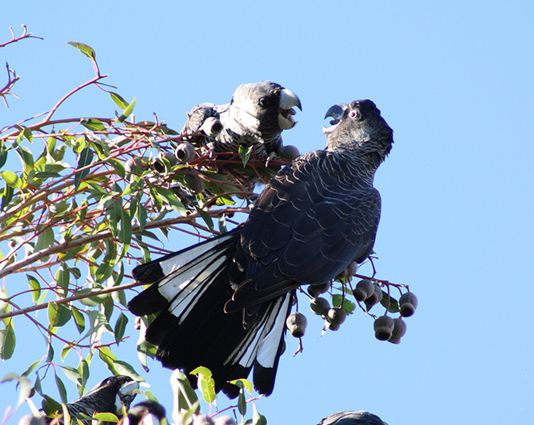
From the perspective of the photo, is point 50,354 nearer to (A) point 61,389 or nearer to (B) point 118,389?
(A) point 61,389

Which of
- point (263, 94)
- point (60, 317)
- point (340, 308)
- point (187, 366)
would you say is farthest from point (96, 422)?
point (263, 94)

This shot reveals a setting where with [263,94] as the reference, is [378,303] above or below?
below

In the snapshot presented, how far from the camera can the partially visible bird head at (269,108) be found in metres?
4.54

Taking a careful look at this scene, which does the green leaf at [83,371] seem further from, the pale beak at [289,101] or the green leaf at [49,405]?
the pale beak at [289,101]

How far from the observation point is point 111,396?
4.46 metres

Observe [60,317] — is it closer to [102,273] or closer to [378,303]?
[102,273]

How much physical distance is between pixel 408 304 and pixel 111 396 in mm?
A: 1323

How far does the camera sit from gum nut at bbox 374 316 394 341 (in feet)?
12.8

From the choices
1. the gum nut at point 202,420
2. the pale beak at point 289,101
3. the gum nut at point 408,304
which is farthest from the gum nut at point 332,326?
the gum nut at point 202,420

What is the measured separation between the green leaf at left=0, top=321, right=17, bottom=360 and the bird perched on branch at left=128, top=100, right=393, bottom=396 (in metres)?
0.43

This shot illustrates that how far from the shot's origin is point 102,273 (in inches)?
149

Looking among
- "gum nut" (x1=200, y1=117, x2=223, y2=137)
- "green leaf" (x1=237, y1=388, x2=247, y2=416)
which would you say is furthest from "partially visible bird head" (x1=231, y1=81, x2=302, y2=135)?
"green leaf" (x1=237, y1=388, x2=247, y2=416)

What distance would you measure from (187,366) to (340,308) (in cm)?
60

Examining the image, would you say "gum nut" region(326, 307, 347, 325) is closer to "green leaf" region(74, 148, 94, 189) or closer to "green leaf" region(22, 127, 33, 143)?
"green leaf" region(74, 148, 94, 189)
